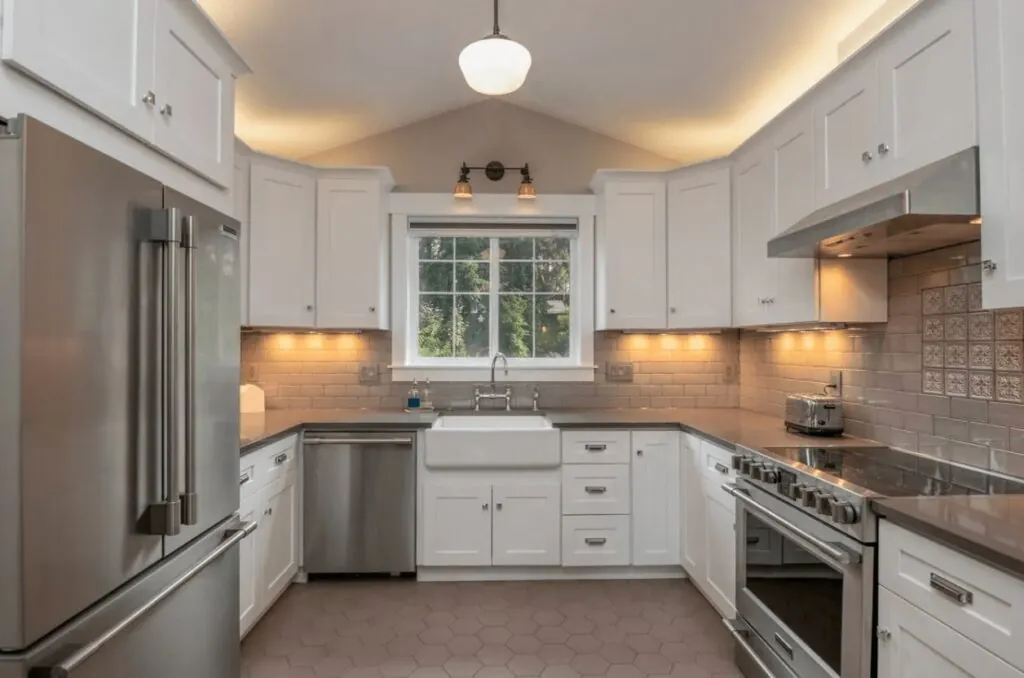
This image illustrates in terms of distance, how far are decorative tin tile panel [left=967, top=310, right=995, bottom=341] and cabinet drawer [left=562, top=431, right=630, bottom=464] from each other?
5.41ft

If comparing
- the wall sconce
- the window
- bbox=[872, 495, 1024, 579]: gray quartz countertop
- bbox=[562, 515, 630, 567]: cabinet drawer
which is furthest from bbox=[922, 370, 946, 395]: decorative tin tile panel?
the wall sconce

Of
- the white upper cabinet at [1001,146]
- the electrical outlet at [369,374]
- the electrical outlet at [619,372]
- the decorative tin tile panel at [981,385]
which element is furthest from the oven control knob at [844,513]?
the electrical outlet at [369,374]

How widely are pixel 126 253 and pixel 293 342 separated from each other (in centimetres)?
261

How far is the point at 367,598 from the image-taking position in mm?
3016

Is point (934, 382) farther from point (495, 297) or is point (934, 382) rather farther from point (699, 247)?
point (495, 297)

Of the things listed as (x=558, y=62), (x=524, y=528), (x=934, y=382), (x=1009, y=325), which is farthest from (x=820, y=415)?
(x=558, y=62)

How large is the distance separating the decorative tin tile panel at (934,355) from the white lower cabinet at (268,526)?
2.72 metres

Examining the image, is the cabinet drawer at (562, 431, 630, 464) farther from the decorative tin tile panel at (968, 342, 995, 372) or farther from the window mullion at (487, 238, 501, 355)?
the decorative tin tile panel at (968, 342, 995, 372)

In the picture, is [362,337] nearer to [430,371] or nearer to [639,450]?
[430,371]

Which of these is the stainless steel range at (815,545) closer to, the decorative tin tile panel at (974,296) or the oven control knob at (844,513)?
the oven control knob at (844,513)

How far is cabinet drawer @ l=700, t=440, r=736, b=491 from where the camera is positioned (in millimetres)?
2651

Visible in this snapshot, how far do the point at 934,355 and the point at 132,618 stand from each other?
267 cm

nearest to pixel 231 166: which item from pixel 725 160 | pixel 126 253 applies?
pixel 126 253

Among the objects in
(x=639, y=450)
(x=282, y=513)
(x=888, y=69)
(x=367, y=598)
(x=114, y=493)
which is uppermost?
(x=888, y=69)
